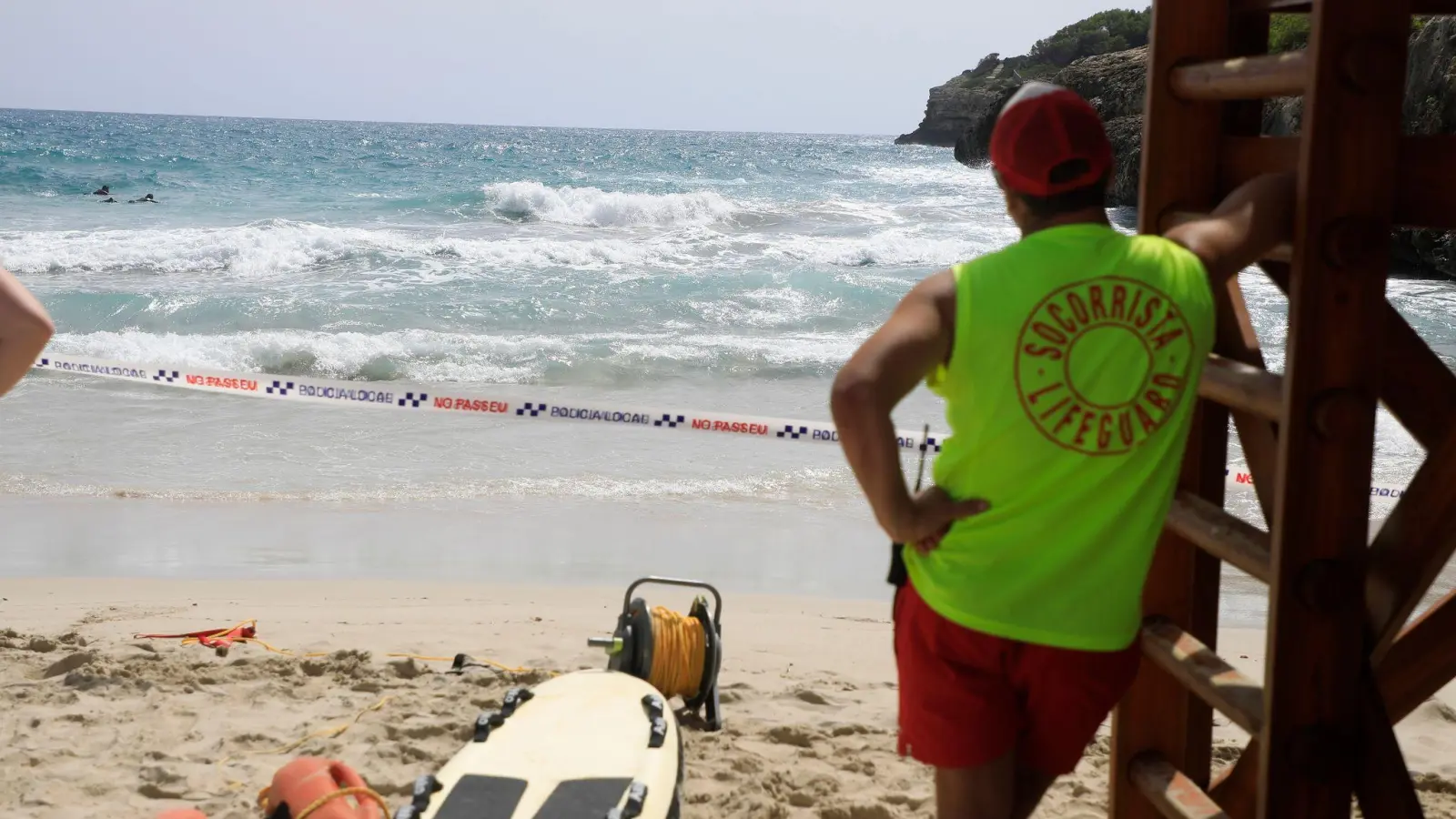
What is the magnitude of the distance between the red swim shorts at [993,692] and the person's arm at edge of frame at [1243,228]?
67cm

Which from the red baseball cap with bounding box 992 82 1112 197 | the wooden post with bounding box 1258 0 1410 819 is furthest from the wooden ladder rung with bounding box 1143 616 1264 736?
the red baseball cap with bounding box 992 82 1112 197

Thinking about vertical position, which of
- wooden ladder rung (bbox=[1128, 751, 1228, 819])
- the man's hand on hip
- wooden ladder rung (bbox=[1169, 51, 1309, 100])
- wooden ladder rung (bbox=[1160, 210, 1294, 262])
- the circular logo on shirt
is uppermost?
wooden ladder rung (bbox=[1169, 51, 1309, 100])

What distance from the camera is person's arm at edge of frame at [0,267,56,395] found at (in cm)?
205

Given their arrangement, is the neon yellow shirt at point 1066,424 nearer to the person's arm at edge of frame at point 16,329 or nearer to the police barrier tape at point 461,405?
the person's arm at edge of frame at point 16,329

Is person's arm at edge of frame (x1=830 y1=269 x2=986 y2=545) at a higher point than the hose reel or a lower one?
higher

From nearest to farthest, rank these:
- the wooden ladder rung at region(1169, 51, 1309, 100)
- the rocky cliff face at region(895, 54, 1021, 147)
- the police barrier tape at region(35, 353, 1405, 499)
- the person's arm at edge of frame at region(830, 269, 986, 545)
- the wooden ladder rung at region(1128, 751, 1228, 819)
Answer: the person's arm at edge of frame at region(830, 269, 986, 545), the wooden ladder rung at region(1169, 51, 1309, 100), the wooden ladder rung at region(1128, 751, 1228, 819), the police barrier tape at region(35, 353, 1405, 499), the rocky cliff face at region(895, 54, 1021, 147)

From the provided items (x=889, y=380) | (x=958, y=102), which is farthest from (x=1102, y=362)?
(x=958, y=102)

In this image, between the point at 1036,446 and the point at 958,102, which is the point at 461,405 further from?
the point at 958,102

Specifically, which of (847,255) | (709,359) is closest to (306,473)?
(709,359)

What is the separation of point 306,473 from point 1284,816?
7.47 m

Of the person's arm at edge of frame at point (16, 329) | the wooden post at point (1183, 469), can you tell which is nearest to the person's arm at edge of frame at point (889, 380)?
the wooden post at point (1183, 469)

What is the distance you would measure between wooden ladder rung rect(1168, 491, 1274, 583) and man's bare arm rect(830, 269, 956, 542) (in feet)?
2.71

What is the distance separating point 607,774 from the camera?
3.35 meters

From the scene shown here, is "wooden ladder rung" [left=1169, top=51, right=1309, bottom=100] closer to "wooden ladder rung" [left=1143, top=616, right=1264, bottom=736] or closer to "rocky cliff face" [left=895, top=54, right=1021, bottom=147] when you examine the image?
"wooden ladder rung" [left=1143, top=616, right=1264, bottom=736]
